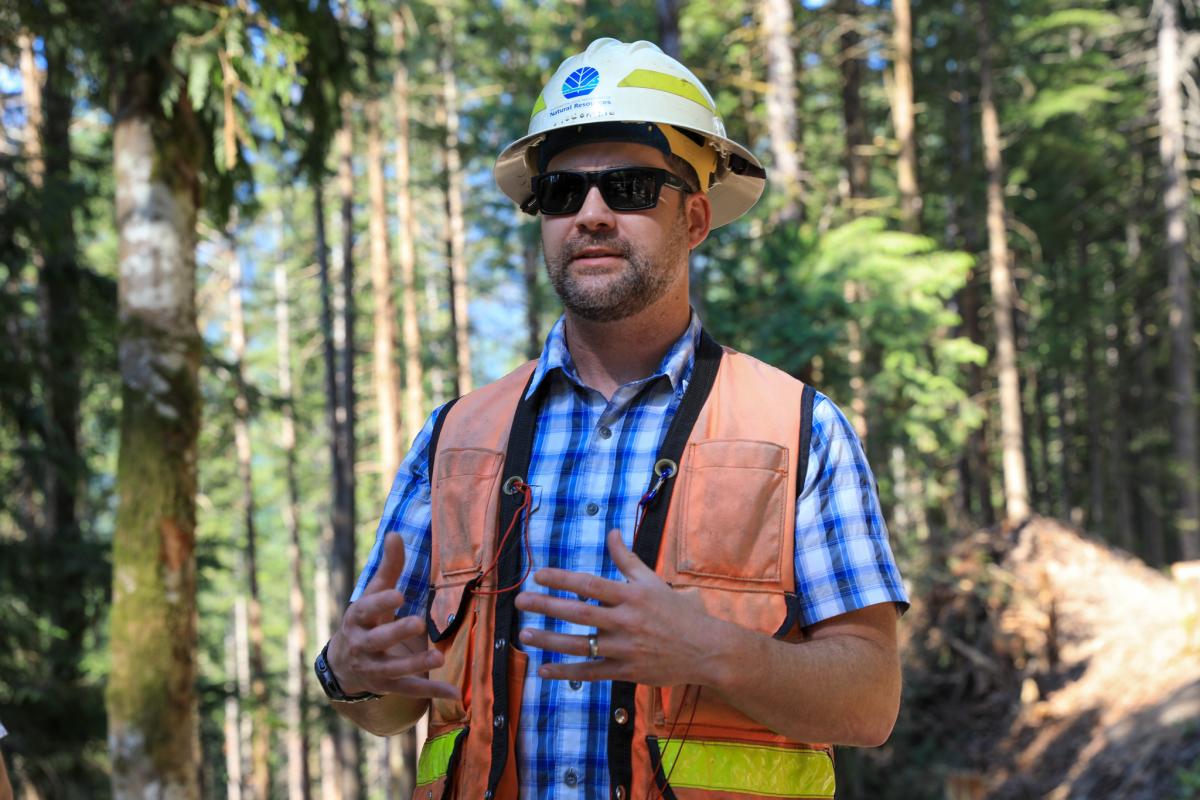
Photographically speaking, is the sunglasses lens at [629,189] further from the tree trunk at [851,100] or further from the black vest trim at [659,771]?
the tree trunk at [851,100]

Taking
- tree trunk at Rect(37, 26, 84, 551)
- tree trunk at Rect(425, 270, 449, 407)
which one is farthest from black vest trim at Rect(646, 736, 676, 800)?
tree trunk at Rect(425, 270, 449, 407)

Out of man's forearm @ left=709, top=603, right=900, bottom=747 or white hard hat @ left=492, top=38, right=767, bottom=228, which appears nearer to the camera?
man's forearm @ left=709, top=603, right=900, bottom=747

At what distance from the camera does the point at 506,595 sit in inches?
96.3

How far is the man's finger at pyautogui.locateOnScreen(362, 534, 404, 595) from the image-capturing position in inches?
86.1

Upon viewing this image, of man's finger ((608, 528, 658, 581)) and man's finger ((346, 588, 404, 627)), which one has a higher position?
man's finger ((608, 528, 658, 581))

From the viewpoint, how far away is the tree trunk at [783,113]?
12070 mm

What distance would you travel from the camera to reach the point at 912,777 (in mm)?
13281

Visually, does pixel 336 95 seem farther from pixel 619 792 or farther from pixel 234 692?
pixel 619 792

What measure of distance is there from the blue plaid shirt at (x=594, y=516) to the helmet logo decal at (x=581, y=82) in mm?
545

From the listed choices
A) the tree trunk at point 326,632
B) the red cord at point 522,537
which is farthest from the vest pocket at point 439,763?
the tree trunk at point 326,632

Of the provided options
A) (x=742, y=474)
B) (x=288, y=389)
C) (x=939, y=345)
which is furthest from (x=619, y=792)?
(x=288, y=389)

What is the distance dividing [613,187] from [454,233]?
2312cm

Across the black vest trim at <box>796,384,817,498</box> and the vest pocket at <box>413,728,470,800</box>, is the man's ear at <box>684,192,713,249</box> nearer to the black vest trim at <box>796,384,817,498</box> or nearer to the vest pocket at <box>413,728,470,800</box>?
the black vest trim at <box>796,384,817,498</box>

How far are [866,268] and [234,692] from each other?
7038 millimetres
